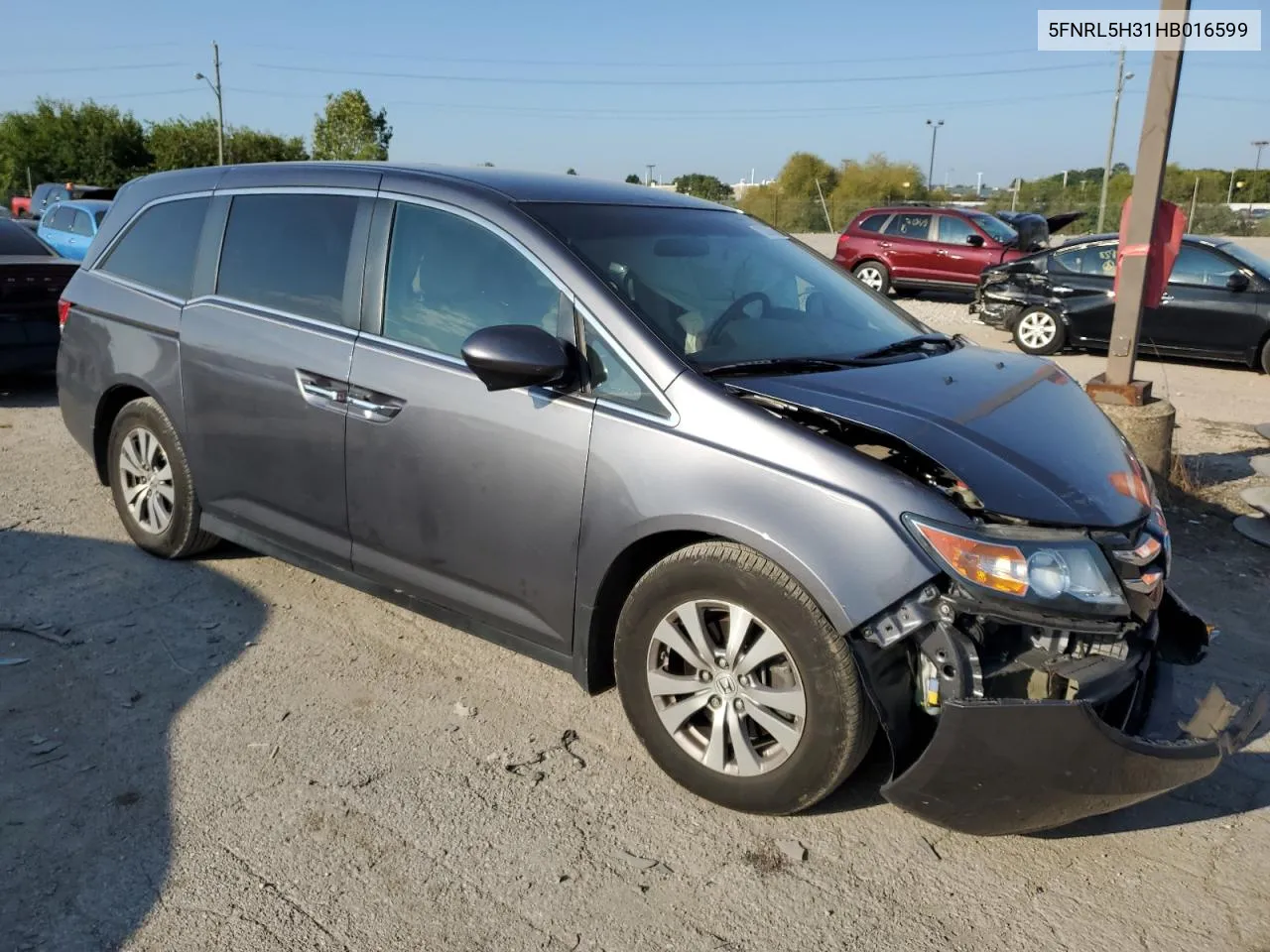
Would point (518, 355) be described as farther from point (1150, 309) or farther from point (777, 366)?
point (1150, 309)

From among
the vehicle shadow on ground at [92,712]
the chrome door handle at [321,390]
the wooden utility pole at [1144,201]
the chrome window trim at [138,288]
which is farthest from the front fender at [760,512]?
the wooden utility pole at [1144,201]

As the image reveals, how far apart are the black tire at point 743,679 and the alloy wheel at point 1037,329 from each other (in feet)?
36.4

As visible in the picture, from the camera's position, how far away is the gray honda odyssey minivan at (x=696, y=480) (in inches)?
106

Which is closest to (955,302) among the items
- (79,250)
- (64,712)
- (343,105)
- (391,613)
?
(79,250)

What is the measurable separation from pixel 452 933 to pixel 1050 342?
39.3 ft

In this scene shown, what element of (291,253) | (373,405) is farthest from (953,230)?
(373,405)

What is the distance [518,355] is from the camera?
3.14m

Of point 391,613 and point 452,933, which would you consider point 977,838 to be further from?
point 391,613

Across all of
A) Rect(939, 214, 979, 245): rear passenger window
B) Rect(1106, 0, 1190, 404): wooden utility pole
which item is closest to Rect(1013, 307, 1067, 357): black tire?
Rect(939, 214, 979, 245): rear passenger window

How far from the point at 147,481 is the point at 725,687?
10.7ft

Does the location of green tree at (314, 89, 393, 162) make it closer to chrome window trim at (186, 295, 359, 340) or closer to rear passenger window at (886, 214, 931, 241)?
rear passenger window at (886, 214, 931, 241)

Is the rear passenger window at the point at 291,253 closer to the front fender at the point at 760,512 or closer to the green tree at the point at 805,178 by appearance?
the front fender at the point at 760,512

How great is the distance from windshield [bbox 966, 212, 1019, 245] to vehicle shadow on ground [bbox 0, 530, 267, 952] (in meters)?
15.9

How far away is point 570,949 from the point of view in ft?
8.34
